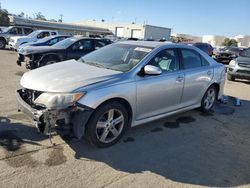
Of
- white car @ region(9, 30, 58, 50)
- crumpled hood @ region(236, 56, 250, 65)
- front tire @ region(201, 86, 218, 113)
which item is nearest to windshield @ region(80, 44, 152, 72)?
front tire @ region(201, 86, 218, 113)

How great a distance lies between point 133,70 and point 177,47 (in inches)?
57.6

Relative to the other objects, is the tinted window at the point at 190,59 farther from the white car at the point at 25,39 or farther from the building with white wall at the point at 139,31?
the building with white wall at the point at 139,31

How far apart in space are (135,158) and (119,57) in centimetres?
190

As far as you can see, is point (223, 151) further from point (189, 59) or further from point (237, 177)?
point (189, 59)

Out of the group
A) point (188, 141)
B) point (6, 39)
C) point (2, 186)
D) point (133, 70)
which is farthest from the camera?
point (6, 39)

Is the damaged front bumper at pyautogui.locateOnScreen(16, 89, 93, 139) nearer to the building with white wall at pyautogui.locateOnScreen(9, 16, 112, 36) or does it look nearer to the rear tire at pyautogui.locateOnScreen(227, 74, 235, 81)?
the rear tire at pyautogui.locateOnScreen(227, 74, 235, 81)

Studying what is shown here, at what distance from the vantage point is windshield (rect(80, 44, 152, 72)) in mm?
4695

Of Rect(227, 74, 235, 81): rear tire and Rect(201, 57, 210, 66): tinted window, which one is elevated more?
Rect(201, 57, 210, 66): tinted window

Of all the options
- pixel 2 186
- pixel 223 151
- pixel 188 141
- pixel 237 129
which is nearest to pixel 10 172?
pixel 2 186

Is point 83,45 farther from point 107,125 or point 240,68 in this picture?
point 107,125

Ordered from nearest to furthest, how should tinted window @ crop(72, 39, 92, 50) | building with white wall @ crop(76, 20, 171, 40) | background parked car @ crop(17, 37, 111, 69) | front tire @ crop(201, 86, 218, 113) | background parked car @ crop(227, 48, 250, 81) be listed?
front tire @ crop(201, 86, 218, 113) → background parked car @ crop(17, 37, 111, 69) → tinted window @ crop(72, 39, 92, 50) → background parked car @ crop(227, 48, 250, 81) → building with white wall @ crop(76, 20, 171, 40)

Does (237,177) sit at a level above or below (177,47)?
below

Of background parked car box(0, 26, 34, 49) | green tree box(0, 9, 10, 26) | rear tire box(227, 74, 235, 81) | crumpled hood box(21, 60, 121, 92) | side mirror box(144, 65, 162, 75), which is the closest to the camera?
crumpled hood box(21, 60, 121, 92)

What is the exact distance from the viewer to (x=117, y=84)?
416 cm
